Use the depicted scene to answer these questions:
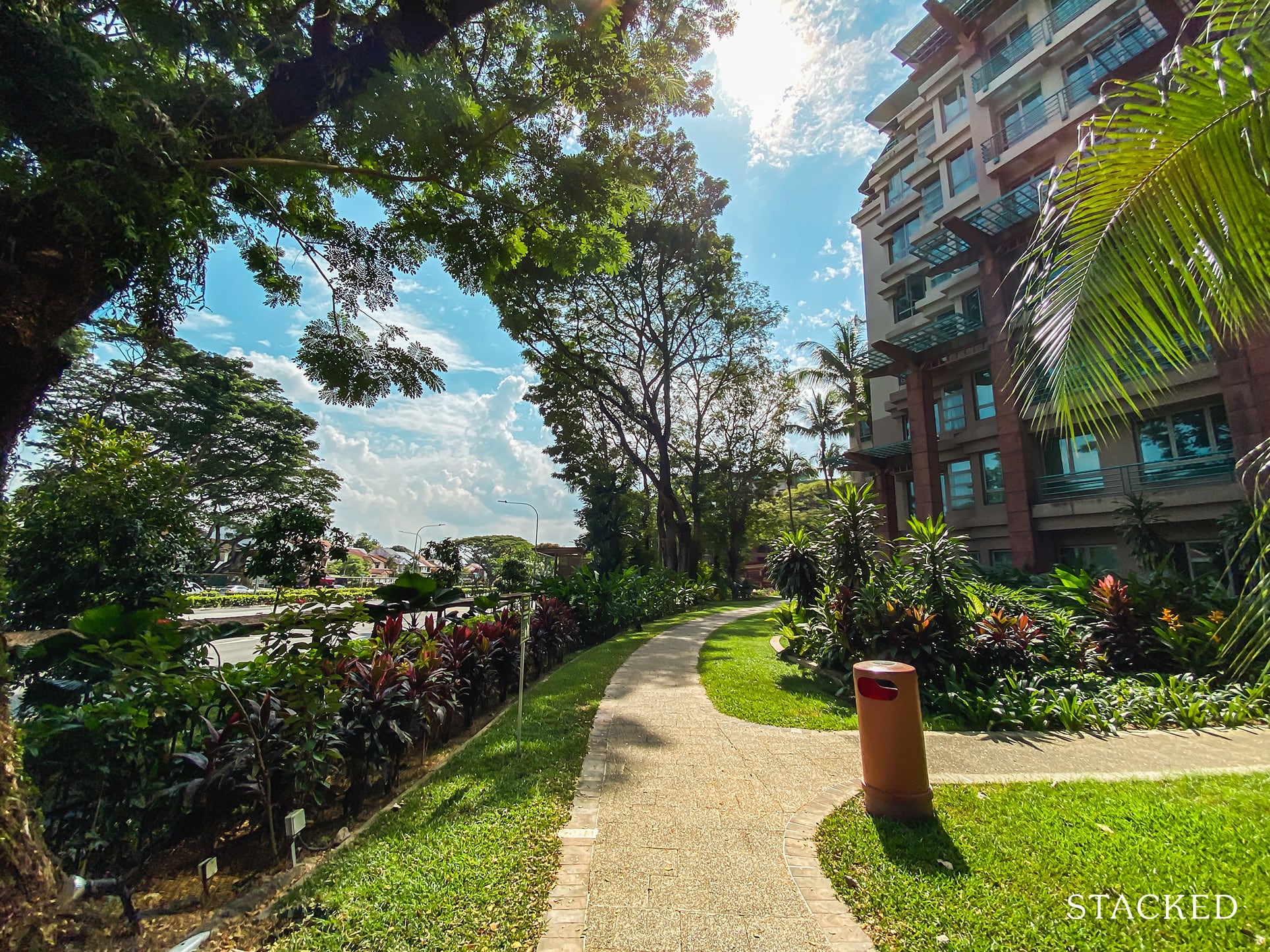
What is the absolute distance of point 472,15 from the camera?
207 inches

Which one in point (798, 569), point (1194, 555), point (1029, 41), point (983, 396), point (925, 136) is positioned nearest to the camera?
point (798, 569)

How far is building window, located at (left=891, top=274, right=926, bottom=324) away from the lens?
2130 centimetres

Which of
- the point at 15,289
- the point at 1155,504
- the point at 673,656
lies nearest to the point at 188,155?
the point at 15,289

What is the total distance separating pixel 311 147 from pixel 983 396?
1961 centimetres

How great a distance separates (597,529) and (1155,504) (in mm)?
20766

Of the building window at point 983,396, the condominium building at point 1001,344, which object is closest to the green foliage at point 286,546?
the condominium building at point 1001,344

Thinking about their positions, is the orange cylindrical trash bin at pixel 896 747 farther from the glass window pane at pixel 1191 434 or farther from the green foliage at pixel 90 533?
the glass window pane at pixel 1191 434

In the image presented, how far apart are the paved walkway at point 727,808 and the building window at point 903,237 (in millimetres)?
21114

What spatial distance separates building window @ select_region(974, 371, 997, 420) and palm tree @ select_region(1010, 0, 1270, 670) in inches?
677

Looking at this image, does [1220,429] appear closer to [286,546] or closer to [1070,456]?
[1070,456]

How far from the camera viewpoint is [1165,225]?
7.31ft

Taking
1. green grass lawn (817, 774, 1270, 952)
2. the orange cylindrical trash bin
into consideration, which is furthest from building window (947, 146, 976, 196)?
the orange cylindrical trash bin

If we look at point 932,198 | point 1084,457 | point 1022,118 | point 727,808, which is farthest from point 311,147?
point 932,198

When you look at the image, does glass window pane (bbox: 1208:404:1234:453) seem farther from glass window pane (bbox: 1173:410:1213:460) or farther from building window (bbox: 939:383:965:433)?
building window (bbox: 939:383:965:433)
